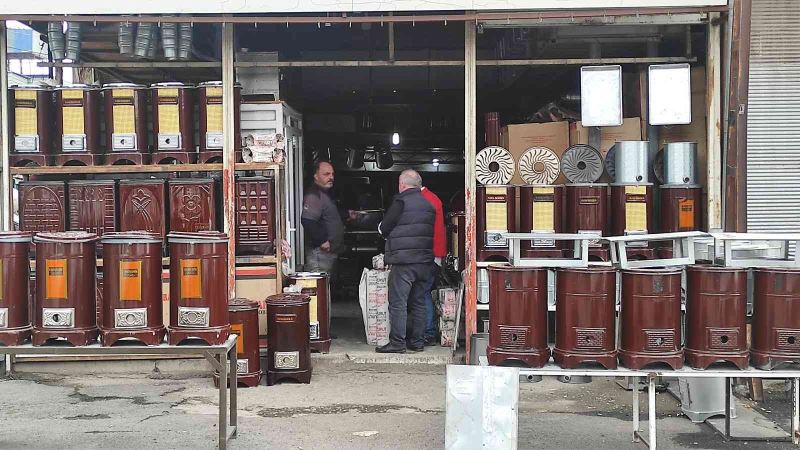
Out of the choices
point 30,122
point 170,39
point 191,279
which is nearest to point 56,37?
point 30,122

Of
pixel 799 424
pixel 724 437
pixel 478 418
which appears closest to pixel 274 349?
pixel 478 418

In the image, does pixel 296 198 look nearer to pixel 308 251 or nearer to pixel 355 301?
pixel 308 251

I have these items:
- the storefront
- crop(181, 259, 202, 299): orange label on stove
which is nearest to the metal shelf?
the storefront

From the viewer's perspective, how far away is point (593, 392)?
7227 mm

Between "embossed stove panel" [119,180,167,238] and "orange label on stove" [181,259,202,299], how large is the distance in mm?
2550

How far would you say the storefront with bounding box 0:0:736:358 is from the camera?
736 centimetres

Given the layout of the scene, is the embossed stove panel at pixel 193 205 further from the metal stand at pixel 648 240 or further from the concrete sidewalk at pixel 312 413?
the metal stand at pixel 648 240

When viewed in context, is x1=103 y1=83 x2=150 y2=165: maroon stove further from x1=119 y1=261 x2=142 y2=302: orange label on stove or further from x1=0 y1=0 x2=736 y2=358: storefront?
x1=119 y1=261 x2=142 y2=302: orange label on stove

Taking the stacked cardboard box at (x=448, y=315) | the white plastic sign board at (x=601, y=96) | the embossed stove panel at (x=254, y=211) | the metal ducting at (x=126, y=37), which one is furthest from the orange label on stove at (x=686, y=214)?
the metal ducting at (x=126, y=37)

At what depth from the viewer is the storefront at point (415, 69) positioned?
24.2 ft

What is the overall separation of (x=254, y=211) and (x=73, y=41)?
8.47 ft

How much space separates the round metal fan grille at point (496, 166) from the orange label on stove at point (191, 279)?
3.29m

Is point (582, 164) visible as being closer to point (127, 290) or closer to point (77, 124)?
point (127, 290)

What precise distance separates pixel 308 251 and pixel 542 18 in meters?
3.77
